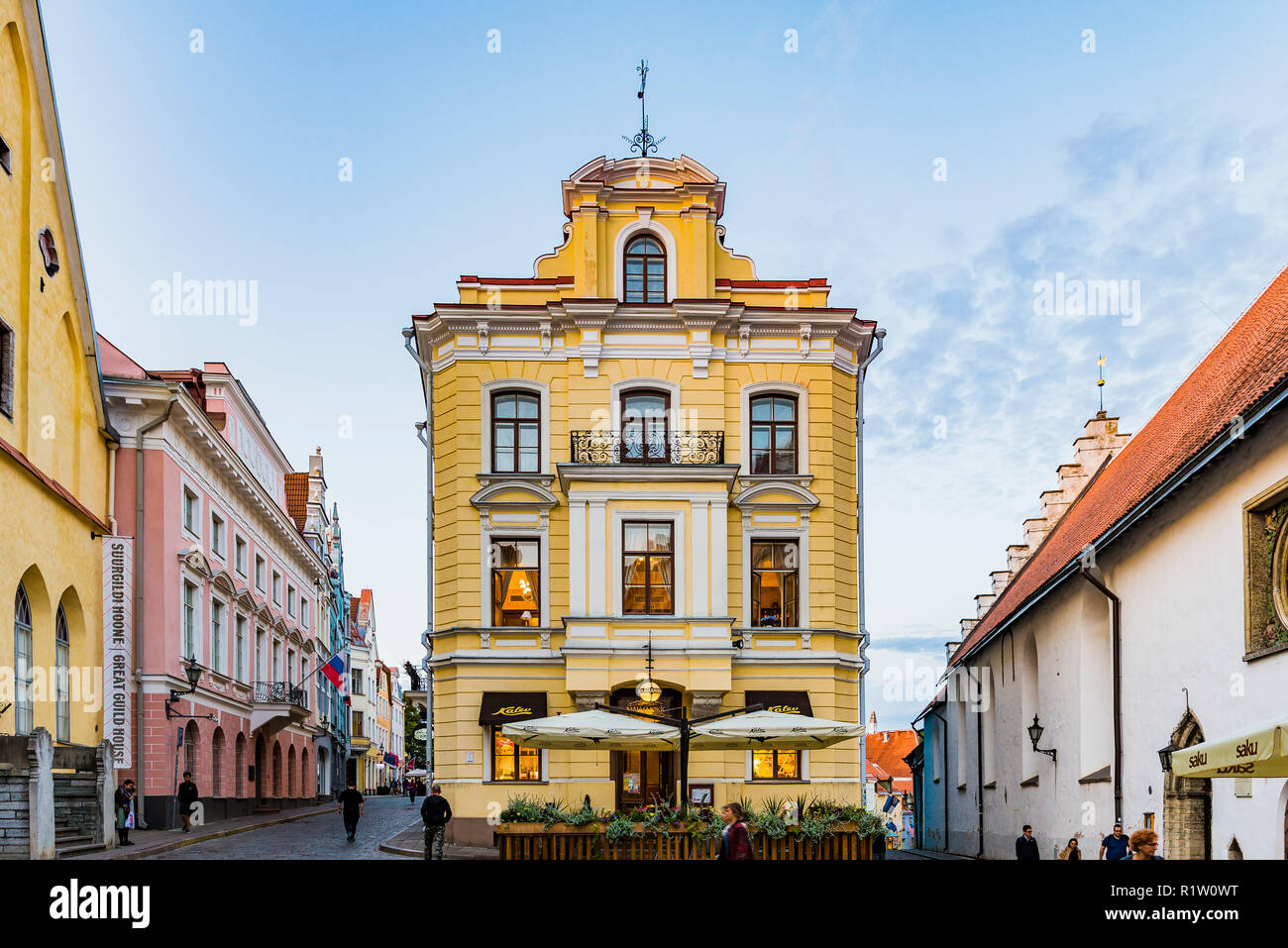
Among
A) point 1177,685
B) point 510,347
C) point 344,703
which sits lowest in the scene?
point 344,703

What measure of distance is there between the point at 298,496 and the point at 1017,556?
34.7m

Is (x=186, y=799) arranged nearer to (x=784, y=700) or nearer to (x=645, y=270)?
(x=784, y=700)

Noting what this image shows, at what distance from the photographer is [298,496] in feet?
203

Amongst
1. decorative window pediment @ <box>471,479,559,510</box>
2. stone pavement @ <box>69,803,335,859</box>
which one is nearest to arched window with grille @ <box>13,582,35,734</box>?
stone pavement @ <box>69,803,335,859</box>

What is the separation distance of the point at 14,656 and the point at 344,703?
187ft

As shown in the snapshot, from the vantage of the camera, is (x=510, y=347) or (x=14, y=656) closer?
(x=14, y=656)

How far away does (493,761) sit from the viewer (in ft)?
96.4

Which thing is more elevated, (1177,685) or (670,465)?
(670,465)

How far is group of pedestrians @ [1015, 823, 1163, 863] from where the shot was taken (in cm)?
1203

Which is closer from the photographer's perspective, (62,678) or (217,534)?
(62,678)

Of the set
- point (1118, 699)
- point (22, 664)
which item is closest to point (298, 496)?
point (22, 664)
